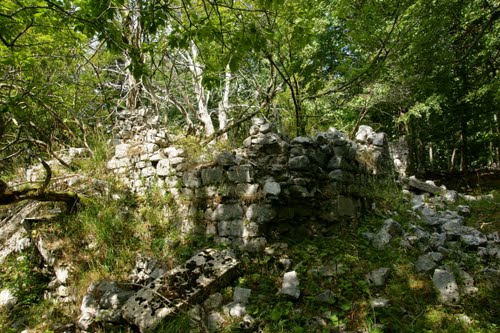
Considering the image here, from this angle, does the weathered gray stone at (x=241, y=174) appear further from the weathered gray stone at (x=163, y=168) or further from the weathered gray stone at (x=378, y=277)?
the weathered gray stone at (x=378, y=277)

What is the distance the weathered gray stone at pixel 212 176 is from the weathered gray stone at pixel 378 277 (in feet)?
7.50

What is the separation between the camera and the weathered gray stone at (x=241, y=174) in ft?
14.0

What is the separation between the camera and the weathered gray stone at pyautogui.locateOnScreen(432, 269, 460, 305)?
301cm

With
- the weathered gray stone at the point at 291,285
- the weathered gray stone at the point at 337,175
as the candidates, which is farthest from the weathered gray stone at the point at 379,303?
the weathered gray stone at the point at 337,175

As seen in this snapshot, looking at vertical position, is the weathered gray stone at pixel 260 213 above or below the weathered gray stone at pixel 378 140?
below

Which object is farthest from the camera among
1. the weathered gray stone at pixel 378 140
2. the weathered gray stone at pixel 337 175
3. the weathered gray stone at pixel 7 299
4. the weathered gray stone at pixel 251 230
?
the weathered gray stone at pixel 378 140

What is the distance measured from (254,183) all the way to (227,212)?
1.82 feet

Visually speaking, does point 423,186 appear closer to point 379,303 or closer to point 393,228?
point 393,228

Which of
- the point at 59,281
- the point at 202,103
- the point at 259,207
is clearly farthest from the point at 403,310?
the point at 202,103

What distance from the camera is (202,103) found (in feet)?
30.9

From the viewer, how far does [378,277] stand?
3426 millimetres

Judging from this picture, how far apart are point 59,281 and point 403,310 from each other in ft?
13.7

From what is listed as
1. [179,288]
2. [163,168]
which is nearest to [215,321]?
[179,288]

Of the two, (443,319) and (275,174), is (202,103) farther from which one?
(443,319)
